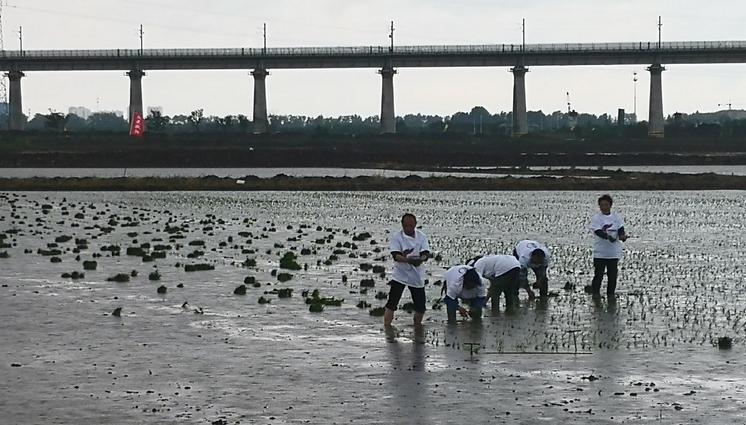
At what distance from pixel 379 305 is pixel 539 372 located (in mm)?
6049

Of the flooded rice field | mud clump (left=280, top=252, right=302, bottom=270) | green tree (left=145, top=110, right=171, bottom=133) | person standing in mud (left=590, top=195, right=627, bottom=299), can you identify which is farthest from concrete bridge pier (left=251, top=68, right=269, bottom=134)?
person standing in mud (left=590, top=195, right=627, bottom=299)

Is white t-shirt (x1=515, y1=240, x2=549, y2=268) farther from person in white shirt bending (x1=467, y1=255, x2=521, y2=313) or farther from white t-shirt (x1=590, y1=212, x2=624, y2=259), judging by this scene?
white t-shirt (x1=590, y1=212, x2=624, y2=259)

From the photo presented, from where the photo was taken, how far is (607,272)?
20734 mm

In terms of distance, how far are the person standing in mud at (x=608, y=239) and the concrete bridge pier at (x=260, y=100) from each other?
352 feet

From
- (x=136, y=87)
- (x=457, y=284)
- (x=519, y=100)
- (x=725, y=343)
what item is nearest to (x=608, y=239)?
(x=457, y=284)

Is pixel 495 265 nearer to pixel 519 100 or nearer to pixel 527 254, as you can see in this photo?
pixel 527 254

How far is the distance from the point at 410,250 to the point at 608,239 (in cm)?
489

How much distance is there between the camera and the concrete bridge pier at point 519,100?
12556cm

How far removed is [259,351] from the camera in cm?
1552

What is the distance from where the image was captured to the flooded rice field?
40.4 feet

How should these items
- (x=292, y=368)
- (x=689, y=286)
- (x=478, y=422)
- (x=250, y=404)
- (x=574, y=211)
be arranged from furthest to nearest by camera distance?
(x=574, y=211) < (x=689, y=286) < (x=292, y=368) < (x=250, y=404) < (x=478, y=422)

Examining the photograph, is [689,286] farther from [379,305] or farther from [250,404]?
[250,404]

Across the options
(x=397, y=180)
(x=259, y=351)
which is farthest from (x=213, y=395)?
(x=397, y=180)

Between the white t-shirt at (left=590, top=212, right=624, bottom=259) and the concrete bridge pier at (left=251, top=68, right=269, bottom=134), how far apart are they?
352 ft
